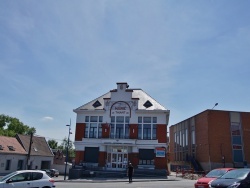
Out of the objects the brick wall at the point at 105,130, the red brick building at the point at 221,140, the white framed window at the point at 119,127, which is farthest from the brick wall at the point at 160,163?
the red brick building at the point at 221,140

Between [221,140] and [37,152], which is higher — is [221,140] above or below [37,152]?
above

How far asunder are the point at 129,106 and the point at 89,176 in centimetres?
1112

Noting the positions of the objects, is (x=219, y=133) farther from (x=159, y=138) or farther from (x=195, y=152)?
(x=159, y=138)

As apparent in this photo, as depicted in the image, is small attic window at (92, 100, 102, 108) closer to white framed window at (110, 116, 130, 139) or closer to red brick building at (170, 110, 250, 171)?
white framed window at (110, 116, 130, 139)

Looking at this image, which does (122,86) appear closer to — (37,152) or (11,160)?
(11,160)

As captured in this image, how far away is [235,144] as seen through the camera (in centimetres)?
4509

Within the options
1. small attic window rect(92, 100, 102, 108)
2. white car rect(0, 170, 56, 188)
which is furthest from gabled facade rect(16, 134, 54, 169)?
white car rect(0, 170, 56, 188)

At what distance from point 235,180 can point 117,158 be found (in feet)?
84.5

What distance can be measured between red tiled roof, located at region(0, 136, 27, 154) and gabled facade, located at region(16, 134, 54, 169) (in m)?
1.26

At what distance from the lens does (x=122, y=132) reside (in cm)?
3712

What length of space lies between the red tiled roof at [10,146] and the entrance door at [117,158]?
694 inches

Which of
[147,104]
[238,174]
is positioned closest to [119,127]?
[147,104]

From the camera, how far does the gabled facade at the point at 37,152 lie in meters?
50.0

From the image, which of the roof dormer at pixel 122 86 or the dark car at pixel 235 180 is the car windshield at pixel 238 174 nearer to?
the dark car at pixel 235 180
